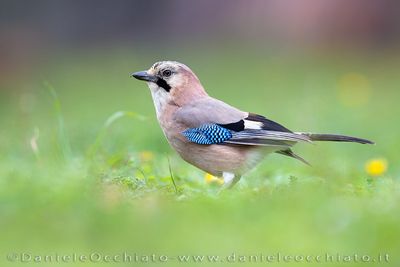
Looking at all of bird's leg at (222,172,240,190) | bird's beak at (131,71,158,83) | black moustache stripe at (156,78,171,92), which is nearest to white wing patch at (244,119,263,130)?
bird's leg at (222,172,240,190)

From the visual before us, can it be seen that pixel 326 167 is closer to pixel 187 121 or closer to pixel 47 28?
pixel 187 121

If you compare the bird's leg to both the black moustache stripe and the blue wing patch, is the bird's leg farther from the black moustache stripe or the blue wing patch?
the black moustache stripe

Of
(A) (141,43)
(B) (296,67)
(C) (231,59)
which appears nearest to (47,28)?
(A) (141,43)

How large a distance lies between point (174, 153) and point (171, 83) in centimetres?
246

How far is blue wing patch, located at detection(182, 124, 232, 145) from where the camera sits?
22.7ft

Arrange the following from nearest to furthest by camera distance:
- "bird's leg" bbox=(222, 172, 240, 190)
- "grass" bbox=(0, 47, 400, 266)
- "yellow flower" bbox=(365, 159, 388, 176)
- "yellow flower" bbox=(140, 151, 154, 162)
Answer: "grass" bbox=(0, 47, 400, 266) < "bird's leg" bbox=(222, 172, 240, 190) < "yellow flower" bbox=(365, 159, 388, 176) < "yellow flower" bbox=(140, 151, 154, 162)

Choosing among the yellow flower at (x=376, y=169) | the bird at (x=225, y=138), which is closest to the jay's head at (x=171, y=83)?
the bird at (x=225, y=138)

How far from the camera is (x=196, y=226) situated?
4.79m

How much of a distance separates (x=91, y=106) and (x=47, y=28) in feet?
26.4

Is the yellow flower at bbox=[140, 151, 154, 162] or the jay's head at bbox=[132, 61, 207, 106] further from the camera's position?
the yellow flower at bbox=[140, 151, 154, 162]

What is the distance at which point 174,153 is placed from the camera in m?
9.78

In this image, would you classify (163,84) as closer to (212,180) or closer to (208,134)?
(208,134)

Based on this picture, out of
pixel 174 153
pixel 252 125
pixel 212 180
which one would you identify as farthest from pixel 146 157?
Answer: pixel 174 153

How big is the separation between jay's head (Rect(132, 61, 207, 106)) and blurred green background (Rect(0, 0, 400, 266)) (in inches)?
12.4
